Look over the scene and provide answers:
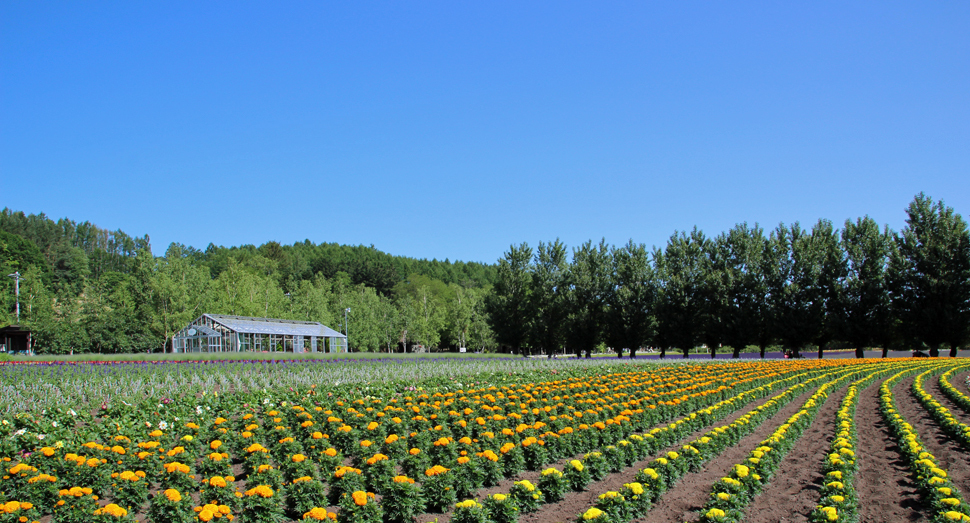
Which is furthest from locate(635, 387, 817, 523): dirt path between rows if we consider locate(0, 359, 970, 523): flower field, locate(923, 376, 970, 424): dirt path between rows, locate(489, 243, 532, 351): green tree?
locate(489, 243, 532, 351): green tree

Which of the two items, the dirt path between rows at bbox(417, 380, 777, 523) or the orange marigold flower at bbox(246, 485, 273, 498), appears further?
the dirt path between rows at bbox(417, 380, 777, 523)

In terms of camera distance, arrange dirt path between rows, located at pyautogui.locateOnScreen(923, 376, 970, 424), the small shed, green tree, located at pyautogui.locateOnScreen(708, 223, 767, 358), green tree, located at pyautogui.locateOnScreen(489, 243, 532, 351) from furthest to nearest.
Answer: green tree, located at pyautogui.locateOnScreen(489, 243, 532, 351), the small shed, green tree, located at pyautogui.locateOnScreen(708, 223, 767, 358), dirt path between rows, located at pyautogui.locateOnScreen(923, 376, 970, 424)

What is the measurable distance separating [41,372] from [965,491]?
88.1ft

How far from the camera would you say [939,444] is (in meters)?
10.7

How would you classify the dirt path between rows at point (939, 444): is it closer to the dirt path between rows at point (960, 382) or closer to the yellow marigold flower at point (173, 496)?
the dirt path between rows at point (960, 382)

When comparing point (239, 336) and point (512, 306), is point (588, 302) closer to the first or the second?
point (512, 306)

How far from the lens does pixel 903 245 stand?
149 ft

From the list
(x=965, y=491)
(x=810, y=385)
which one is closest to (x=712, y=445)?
(x=965, y=491)

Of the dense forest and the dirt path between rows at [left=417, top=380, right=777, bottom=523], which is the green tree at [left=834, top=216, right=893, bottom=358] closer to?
the dense forest

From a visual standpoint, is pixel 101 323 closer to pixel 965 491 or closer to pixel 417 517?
pixel 417 517

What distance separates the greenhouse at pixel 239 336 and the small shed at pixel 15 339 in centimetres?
1948

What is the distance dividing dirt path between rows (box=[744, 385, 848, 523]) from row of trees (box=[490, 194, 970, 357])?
37.7m

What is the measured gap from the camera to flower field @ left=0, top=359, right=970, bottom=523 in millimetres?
6297

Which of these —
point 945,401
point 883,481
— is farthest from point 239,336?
point 883,481
